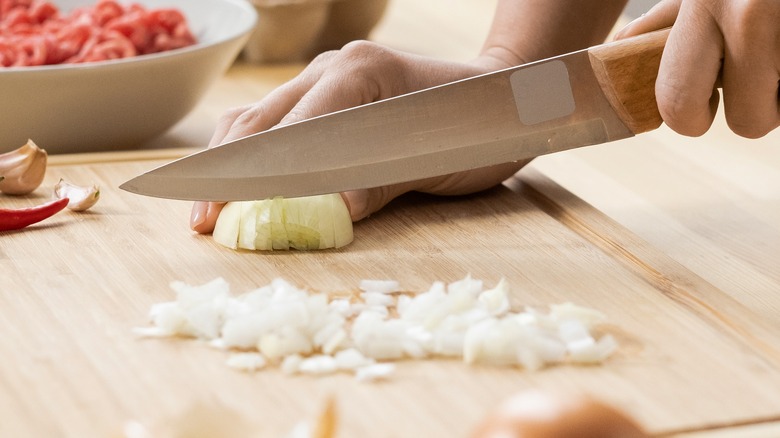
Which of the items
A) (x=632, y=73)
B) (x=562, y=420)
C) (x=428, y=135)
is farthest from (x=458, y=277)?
(x=562, y=420)

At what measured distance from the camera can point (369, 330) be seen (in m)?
1.11

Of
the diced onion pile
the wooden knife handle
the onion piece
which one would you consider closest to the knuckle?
the wooden knife handle

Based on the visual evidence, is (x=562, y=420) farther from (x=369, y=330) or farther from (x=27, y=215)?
(x=27, y=215)

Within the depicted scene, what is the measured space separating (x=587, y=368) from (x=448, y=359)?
142 mm

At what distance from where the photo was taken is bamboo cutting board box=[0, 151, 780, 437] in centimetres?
101

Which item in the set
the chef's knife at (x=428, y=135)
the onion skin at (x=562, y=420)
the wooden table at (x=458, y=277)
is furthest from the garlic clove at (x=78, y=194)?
the onion skin at (x=562, y=420)

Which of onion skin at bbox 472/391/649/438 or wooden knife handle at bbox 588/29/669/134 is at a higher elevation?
wooden knife handle at bbox 588/29/669/134

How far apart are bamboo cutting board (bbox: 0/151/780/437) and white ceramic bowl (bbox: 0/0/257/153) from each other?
0.38 feet

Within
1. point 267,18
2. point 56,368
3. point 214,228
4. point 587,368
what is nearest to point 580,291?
point 587,368

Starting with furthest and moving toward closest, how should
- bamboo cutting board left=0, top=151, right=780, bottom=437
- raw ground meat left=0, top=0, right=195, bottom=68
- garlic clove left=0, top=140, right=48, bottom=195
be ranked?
raw ground meat left=0, top=0, right=195, bottom=68
garlic clove left=0, top=140, right=48, bottom=195
bamboo cutting board left=0, top=151, right=780, bottom=437

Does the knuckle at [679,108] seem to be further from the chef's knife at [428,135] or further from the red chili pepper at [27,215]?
the red chili pepper at [27,215]

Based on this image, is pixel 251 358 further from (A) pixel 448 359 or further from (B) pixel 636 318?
(B) pixel 636 318

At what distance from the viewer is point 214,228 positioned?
1.42 metres

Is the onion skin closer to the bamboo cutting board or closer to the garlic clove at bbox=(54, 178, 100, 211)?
the bamboo cutting board
